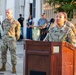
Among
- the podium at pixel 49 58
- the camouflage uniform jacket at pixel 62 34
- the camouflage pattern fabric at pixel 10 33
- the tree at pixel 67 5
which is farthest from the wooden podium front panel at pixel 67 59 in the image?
the tree at pixel 67 5

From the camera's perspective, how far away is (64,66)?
599 cm

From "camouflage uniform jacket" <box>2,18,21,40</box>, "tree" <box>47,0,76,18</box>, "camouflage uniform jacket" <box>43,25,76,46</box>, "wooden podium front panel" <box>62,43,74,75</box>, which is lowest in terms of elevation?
"wooden podium front panel" <box>62,43,74,75</box>

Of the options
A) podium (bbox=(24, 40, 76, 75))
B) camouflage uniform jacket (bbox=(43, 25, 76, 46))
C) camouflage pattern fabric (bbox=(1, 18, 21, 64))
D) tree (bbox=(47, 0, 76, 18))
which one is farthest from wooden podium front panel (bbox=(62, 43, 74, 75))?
tree (bbox=(47, 0, 76, 18))

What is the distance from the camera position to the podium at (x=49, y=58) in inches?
229

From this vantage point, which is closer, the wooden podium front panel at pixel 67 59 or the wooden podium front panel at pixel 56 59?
the wooden podium front panel at pixel 56 59

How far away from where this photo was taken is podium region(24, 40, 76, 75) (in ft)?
19.1

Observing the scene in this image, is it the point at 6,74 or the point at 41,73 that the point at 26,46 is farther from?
the point at 6,74

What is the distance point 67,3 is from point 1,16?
53.8ft

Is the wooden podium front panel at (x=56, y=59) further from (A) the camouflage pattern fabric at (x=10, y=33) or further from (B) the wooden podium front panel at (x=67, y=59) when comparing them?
(A) the camouflage pattern fabric at (x=10, y=33)

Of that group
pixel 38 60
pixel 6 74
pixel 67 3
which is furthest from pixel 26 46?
pixel 67 3

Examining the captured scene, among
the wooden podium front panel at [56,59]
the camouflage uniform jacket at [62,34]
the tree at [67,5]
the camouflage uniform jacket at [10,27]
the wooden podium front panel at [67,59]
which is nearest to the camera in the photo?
the wooden podium front panel at [56,59]

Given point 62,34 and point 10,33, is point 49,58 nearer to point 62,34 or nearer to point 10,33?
point 62,34

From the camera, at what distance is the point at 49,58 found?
581cm

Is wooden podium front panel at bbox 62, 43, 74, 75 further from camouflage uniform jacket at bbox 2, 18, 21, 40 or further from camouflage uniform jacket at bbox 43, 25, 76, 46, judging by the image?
camouflage uniform jacket at bbox 2, 18, 21, 40
